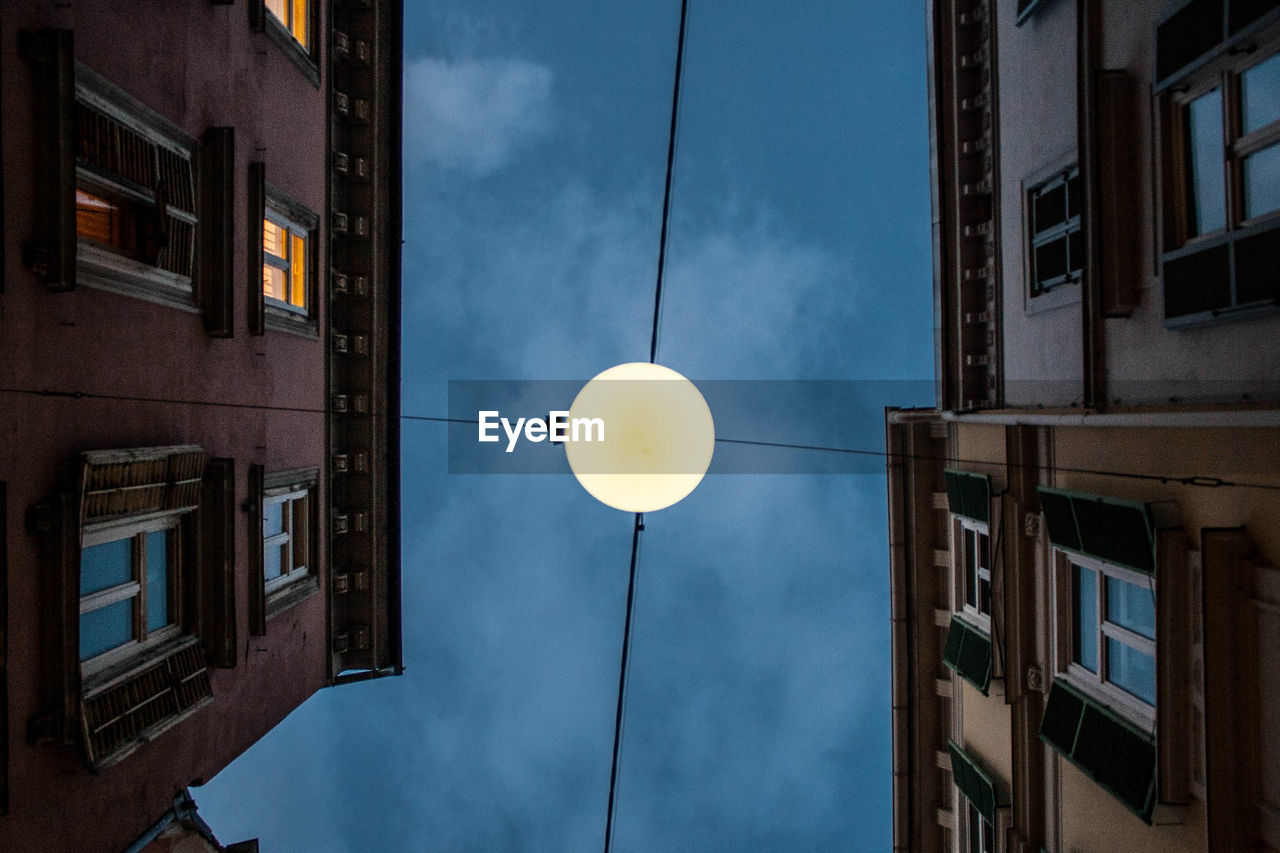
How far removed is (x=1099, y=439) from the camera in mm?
8602

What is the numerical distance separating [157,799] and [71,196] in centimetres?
722

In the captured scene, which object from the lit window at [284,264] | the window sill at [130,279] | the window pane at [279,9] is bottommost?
the window sill at [130,279]

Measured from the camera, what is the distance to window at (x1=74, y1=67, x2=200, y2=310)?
7.46 meters

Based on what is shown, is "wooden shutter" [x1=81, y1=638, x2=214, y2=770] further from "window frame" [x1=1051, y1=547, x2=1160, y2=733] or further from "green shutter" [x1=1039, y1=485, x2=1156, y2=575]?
"green shutter" [x1=1039, y1=485, x2=1156, y2=575]

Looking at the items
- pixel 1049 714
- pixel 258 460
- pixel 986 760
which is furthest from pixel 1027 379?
pixel 258 460

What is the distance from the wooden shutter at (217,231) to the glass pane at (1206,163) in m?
12.0

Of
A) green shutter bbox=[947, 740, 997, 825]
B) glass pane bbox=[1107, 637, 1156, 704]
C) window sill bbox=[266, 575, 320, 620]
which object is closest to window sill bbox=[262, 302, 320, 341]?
window sill bbox=[266, 575, 320, 620]

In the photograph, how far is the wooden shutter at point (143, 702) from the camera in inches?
292

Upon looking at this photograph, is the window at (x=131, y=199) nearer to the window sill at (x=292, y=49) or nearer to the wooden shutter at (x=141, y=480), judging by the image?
the wooden shutter at (x=141, y=480)

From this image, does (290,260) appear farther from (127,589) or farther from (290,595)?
(127,589)

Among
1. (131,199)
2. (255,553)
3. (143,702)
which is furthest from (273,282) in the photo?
(143,702)

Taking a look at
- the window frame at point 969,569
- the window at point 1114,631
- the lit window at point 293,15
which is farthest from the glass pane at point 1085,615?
the lit window at point 293,15

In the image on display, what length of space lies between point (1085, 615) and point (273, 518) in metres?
12.6

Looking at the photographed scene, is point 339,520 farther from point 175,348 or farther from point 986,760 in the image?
point 986,760
